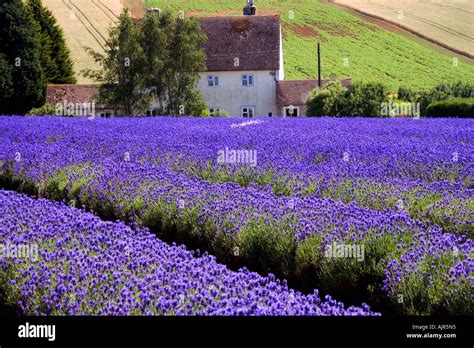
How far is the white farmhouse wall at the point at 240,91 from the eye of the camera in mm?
40969

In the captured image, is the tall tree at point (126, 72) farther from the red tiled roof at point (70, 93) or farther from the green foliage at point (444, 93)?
the green foliage at point (444, 93)

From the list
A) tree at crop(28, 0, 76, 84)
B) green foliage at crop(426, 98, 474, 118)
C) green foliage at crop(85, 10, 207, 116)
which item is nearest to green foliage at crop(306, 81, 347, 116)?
green foliage at crop(426, 98, 474, 118)

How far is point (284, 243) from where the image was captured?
568cm

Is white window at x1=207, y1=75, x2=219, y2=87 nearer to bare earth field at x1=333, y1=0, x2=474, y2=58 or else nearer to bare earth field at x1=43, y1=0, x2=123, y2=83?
bare earth field at x1=43, y1=0, x2=123, y2=83

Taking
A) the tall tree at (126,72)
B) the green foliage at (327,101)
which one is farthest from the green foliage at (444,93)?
the tall tree at (126,72)

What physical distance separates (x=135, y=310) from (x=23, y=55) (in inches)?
1348

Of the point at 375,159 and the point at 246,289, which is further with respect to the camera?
the point at 375,159

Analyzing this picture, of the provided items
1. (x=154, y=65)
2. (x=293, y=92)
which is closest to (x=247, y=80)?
(x=293, y=92)

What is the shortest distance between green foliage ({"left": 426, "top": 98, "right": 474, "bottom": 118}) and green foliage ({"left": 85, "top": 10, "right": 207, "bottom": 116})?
1104 centimetres

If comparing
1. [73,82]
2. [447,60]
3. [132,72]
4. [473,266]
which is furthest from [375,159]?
[447,60]

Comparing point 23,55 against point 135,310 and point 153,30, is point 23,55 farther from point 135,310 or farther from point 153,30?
point 135,310

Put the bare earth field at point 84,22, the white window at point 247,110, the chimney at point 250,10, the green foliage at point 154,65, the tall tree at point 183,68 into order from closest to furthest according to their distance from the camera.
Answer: the green foliage at point 154,65 < the tall tree at point 183,68 < the white window at point 247,110 < the chimney at point 250,10 < the bare earth field at point 84,22

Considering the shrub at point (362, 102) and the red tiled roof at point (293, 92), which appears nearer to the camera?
the shrub at point (362, 102)

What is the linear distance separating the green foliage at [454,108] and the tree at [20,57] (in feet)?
67.3
